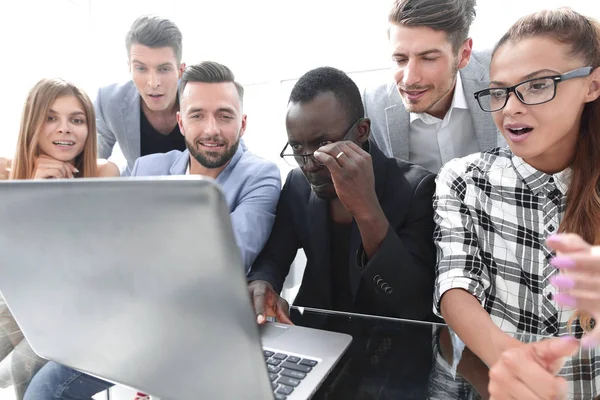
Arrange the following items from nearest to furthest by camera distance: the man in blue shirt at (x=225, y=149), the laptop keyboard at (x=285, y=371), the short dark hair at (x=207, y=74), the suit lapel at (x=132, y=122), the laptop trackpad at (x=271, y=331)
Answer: the laptop keyboard at (x=285, y=371), the laptop trackpad at (x=271, y=331), the man in blue shirt at (x=225, y=149), the short dark hair at (x=207, y=74), the suit lapel at (x=132, y=122)

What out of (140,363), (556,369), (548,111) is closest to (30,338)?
(140,363)

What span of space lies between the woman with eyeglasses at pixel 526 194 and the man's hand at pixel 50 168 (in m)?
1.27

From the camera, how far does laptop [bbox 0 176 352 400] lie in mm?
337

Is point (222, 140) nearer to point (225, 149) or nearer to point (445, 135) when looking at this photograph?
point (225, 149)

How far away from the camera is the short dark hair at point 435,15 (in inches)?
49.3

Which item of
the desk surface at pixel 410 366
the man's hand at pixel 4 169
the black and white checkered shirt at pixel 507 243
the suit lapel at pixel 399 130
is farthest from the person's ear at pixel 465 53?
the man's hand at pixel 4 169

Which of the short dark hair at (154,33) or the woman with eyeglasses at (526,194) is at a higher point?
the short dark hair at (154,33)

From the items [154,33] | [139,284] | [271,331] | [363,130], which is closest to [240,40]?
[154,33]

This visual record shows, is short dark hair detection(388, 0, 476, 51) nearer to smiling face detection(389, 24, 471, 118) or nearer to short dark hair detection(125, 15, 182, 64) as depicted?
smiling face detection(389, 24, 471, 118)

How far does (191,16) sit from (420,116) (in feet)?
7.30

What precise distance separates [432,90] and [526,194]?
0.53m

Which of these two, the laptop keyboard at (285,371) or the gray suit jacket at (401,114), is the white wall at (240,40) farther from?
the laptop keyboard at (285,371)

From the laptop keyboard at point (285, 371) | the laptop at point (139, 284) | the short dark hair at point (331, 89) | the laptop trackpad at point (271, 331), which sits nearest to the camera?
the laptop at point (139, 284)

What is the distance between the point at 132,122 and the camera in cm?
194
